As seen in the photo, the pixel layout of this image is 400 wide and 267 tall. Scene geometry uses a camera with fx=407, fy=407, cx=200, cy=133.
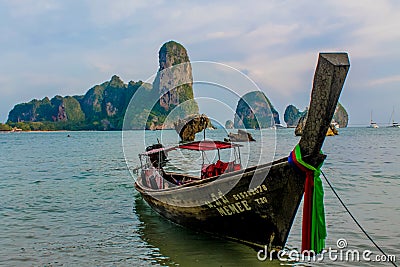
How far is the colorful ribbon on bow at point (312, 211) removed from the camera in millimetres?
6249

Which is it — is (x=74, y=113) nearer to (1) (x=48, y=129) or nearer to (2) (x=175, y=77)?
(1) (x=48, y=129)

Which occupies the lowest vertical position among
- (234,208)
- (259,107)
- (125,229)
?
(125,229)

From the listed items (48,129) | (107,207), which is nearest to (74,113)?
(48,129)

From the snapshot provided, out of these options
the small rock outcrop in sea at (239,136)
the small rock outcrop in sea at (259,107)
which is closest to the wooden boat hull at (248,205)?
the small rock outcrop in sea at (259,107)

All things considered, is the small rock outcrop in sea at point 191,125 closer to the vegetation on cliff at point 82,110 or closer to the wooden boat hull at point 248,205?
the wooden boat hull at point 248,205

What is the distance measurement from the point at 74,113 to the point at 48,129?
40.6ft

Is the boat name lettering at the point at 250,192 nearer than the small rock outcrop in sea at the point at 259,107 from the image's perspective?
Yes

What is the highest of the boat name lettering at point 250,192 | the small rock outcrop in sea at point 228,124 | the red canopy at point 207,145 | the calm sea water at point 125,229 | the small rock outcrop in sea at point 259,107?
the small rock outcrop in sea at point 259,107

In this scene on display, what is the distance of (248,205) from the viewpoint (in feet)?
25.0

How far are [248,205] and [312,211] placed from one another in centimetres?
160

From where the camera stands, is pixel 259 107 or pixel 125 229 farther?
pixel 125 229

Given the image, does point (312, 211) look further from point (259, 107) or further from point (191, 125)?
point (191, 125)

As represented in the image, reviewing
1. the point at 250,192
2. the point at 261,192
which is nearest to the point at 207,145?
the point at 250,192

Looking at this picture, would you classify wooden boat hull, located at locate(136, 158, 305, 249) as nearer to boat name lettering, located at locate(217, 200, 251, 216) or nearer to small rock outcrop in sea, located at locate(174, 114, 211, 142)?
boat name lettering, located at locate(217, 200, 251, 216)
